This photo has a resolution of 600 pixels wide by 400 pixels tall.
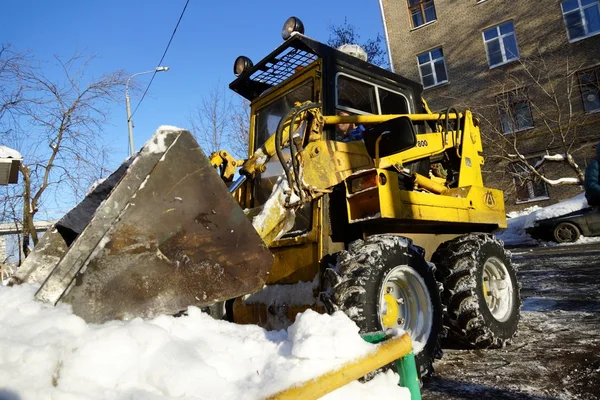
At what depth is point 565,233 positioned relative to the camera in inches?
551

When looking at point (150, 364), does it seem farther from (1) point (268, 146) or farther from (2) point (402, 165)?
(2) point (402, 165)

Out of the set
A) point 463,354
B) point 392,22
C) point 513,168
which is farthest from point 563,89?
point 463,354

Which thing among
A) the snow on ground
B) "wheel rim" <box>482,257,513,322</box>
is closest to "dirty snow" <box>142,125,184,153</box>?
"wheel rim" <box>482,257,513,322</box>

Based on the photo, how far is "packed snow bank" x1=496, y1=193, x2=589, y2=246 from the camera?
15.9 m

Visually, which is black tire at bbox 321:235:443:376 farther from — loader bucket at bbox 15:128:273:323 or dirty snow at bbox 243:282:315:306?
loader bucket at bbox 15:128:273:323

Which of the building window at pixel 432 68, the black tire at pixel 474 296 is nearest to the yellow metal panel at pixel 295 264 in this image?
the black tire at pixel 474 296

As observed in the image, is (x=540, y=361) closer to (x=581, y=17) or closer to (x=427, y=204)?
(x=427, y=204)

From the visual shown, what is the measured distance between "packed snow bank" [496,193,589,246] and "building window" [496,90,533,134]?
490cm

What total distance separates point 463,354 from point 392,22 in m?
24.5

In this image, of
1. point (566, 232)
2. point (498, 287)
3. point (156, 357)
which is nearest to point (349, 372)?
point (156, 357)

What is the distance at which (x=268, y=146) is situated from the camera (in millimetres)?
3475

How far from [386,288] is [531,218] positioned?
1625 cm

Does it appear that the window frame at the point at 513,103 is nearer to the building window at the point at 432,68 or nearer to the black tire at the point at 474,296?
the building window at the point at 432,68

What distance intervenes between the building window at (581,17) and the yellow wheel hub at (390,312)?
2217cm
